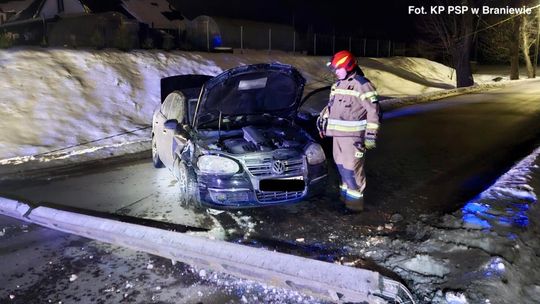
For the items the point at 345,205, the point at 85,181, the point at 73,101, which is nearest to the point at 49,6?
the point at 73,101

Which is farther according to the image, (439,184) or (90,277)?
(439,184)

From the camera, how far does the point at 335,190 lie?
5.70 metres

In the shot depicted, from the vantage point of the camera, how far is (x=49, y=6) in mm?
20625

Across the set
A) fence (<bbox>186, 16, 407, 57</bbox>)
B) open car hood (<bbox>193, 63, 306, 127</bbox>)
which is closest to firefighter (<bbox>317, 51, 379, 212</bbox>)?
open car hood (<bbox>193, 63, 306, 127</bbox>)

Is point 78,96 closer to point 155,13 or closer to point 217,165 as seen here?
point 217,165

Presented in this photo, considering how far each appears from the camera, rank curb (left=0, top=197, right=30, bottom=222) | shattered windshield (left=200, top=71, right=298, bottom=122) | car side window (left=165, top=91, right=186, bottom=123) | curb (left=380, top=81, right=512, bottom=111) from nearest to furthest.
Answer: curb (left=0, top=197, right=30, bottom=222), shattered windshield (left=200, top=71, right=298, bottom=122), car side window (left=165, top=91, right=186, bottom=123), curb (left=380, top=81, right=512, bottom=111)

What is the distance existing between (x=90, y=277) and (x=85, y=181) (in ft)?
11.1

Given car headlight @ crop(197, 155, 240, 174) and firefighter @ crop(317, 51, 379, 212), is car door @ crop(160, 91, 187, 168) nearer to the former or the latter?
car headlight @ crop(197, 155, 240, 174)

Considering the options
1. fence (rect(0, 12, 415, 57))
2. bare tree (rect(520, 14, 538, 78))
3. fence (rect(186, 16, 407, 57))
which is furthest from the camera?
bare tree (rect(520, 14, 538, 78))

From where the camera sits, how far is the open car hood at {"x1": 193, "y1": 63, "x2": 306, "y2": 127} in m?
5.43

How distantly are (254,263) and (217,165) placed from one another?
147cm

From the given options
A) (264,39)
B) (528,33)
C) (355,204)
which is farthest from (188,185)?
(528,33)

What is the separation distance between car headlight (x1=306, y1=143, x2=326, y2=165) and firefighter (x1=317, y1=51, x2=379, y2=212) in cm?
19

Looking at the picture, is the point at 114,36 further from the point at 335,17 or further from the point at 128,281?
the point at 335,17
